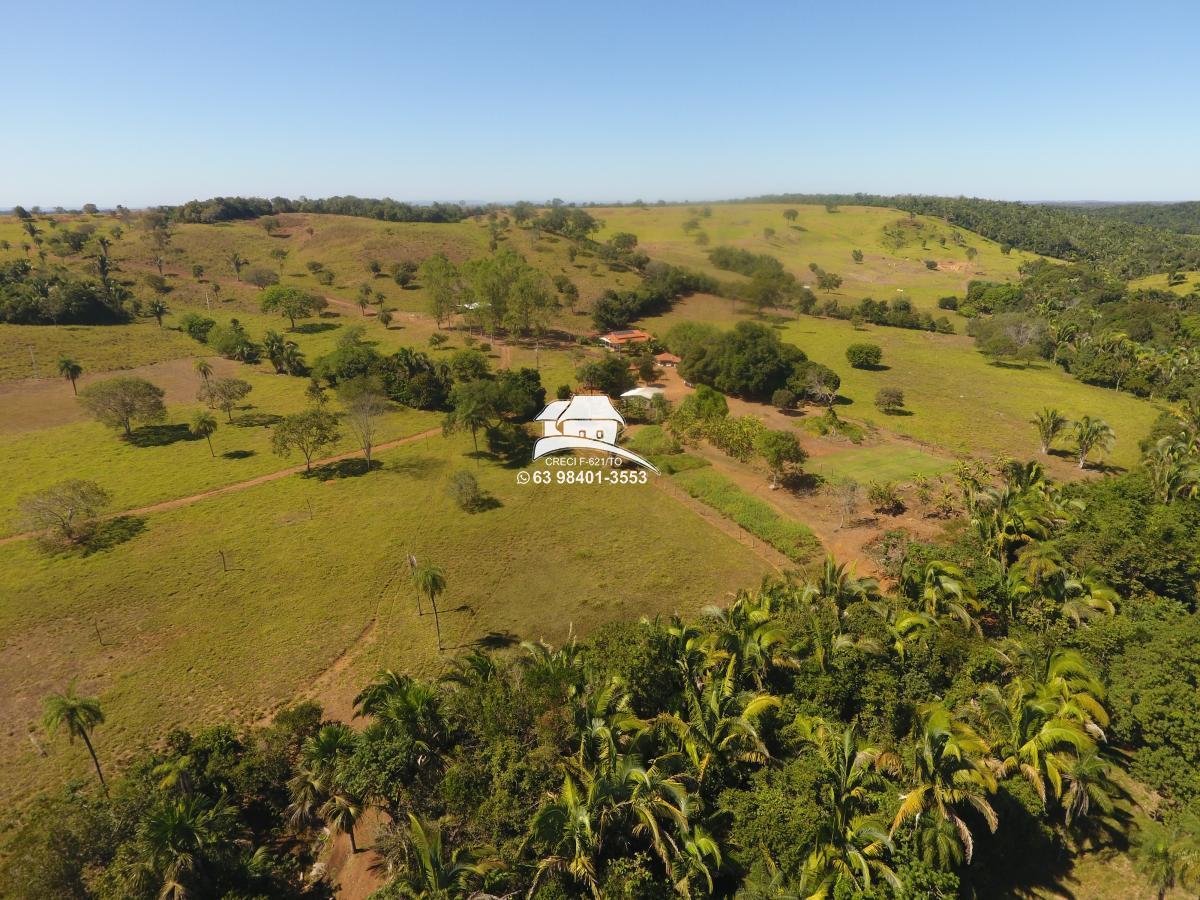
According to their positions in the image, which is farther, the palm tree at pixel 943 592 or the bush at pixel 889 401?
the bush at pixel 889 401

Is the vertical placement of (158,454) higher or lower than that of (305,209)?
lower

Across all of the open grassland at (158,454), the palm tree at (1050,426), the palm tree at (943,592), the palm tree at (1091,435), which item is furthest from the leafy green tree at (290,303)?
the palm tree at (1091,435)

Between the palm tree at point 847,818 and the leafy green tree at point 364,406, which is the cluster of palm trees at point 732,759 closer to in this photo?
the palm tree at point 847,818

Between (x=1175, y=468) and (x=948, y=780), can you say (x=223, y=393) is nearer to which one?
(x=948, y=780)

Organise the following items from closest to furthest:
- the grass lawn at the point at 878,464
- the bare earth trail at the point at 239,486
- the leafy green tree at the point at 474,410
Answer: the bare earth trail at the point at 239,486 → the grass lawn at the point at 878,464 → the leafy green tree at the point at 474,410

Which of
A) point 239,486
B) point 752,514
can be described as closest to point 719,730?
point 752,514

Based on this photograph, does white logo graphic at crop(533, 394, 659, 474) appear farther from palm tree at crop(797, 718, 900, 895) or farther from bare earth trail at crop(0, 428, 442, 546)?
palm tree at crop(797, 718, 900, 895)

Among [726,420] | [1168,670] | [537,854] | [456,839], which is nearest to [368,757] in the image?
[456,839]
